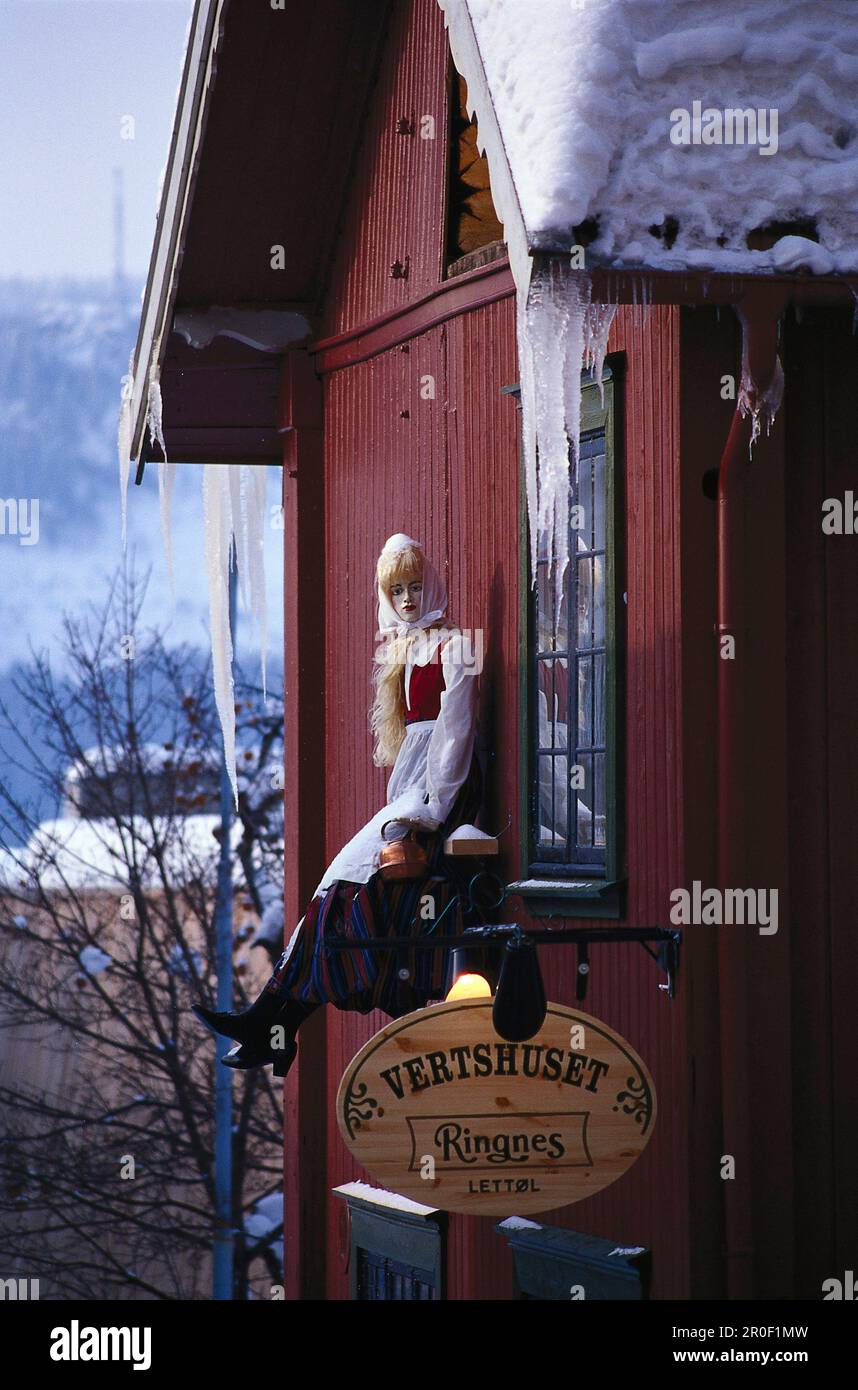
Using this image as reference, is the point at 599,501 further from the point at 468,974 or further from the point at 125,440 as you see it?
the point at 125,440

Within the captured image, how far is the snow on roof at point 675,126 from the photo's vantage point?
280 inches

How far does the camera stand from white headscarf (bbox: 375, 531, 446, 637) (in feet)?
29.3

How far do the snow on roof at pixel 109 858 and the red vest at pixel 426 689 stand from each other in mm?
18551

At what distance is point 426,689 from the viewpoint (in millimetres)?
8945

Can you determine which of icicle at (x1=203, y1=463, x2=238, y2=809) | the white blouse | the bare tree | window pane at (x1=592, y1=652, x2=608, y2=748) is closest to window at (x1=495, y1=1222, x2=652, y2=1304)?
the white blouse

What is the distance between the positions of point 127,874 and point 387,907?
65.3 ft

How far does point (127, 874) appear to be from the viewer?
28.1 metres

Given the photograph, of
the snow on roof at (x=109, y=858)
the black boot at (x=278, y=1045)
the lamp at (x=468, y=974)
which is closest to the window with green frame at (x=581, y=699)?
the lamp at (x=468, y=974)

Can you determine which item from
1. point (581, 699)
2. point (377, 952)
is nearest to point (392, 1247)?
point (377, 952)

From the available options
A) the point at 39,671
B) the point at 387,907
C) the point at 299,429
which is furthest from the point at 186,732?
the point at 387,907

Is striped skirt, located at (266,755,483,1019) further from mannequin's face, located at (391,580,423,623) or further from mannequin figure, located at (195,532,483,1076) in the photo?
mannequin's face, located at (391,580,423,623)

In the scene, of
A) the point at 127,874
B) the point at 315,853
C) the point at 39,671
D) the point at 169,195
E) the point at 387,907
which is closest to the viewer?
the point at 387,907

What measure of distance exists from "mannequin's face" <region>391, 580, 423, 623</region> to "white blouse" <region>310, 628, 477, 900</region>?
13 centimetres
